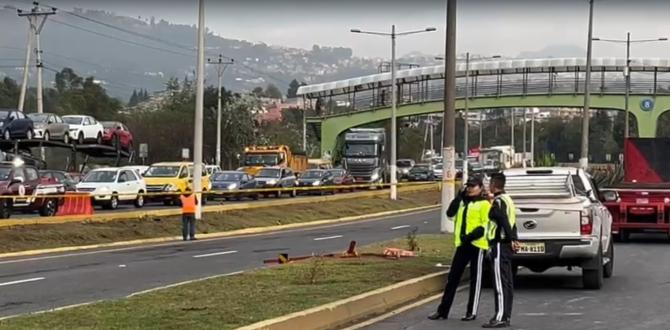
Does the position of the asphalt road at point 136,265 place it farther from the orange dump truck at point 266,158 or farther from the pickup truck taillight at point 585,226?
the orange dump truck at point 266,158

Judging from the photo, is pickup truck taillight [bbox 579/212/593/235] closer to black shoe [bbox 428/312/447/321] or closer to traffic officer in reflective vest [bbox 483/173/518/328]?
traffic officer in reflective vest [bbox 483/173/518/328]

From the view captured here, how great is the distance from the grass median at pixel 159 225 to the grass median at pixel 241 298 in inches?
396

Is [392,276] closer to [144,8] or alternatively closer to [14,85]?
[144,8]

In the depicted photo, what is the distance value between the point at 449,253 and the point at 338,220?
22449 mm

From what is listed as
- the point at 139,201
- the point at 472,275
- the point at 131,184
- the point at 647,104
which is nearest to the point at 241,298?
the point at 472,275

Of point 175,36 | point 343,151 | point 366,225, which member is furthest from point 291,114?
point 366,225

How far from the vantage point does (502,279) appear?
12.5 m

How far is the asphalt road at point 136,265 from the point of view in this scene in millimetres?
15828

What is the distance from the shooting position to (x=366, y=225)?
3878cm

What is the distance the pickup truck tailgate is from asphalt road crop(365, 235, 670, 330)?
905 millimetres

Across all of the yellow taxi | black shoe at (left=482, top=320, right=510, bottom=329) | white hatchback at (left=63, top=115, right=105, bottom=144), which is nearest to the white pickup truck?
black shoe at (left=482, top=320, right=510, bottom=329)

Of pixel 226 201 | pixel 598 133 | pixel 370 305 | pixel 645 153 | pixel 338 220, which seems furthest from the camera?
pixel 598 133

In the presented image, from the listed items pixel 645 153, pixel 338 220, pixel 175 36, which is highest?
pixel 175 36

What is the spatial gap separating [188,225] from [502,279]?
60.7 feet
